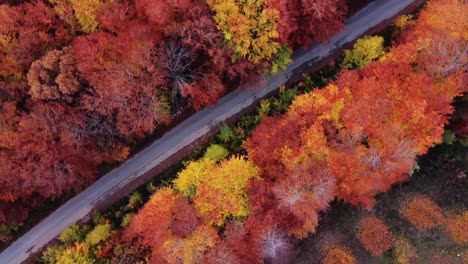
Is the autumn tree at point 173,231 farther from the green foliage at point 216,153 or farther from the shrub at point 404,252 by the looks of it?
the shrub at point 404,252

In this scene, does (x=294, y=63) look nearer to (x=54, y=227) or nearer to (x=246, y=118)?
(x=246, y=118)

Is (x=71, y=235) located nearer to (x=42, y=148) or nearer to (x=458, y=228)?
(x=42, y=148)

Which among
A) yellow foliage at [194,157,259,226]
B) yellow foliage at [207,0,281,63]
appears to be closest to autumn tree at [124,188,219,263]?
yellow foliage at [194,157,259,226]

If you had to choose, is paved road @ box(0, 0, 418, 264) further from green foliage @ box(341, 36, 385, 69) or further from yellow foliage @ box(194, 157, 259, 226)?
yellow foliage @ box(194, 157, 259, 226)

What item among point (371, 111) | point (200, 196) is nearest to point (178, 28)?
point (200, 196)

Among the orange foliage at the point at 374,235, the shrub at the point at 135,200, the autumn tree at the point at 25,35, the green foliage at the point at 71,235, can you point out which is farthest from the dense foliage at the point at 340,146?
the autumn tree at the point at 25,35

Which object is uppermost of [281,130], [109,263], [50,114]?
[50,114]
